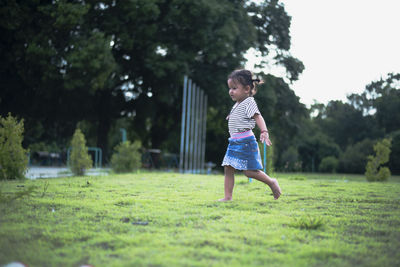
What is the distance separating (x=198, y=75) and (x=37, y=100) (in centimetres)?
803

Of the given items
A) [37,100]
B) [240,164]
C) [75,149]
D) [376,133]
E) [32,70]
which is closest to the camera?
[240,164]

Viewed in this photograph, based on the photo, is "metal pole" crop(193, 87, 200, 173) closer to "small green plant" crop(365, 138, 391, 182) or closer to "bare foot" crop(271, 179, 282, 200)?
"small green plant" crop(365, 138, 391, 182)

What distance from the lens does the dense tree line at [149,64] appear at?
14766 millimetres

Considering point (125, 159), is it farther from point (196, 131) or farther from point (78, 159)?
point (196, 131)

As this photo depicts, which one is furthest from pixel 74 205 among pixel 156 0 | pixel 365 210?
pixel 156 0

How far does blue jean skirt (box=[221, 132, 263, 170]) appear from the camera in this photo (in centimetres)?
412

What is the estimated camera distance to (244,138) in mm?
4199

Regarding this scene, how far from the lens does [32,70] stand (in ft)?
52.0

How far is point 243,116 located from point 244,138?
0.26 m

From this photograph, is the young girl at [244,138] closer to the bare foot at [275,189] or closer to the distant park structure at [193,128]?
the bare foot at [275,189]

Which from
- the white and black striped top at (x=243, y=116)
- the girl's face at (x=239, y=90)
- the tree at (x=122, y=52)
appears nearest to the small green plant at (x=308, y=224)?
the white and black striped top at (x=243, y=116)

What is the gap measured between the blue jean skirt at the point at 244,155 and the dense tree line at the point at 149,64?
6.95 m

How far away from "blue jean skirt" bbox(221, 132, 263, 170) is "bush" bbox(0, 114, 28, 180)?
433 centimetres

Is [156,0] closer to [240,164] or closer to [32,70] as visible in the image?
[32,70]
